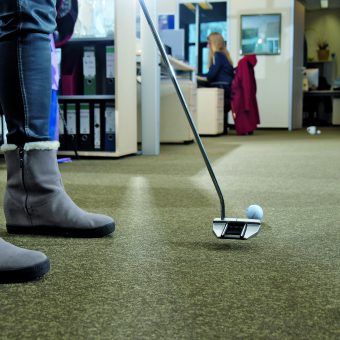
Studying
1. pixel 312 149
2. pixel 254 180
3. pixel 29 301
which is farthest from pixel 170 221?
→ pixel 312 149

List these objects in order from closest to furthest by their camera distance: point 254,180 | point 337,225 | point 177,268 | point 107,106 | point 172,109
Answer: point 177,268 < point 337,225 < point 254,180 < point 107,106 < point 172,109

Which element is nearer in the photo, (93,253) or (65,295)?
(65,295)

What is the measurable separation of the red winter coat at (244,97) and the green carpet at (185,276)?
3889 mm

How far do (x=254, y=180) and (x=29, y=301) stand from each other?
149 cm

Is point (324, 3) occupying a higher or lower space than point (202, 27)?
higher

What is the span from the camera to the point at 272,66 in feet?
22.6

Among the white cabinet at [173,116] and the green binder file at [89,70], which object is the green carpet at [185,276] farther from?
the white cabinet at [173,116]

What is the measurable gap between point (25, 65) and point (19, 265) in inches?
14.7

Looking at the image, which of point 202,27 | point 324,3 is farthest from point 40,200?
point 324,3

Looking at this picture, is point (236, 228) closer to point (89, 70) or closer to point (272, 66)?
point (89, 70)

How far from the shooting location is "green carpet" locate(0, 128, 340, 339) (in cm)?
63

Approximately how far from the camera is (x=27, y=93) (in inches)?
38.4

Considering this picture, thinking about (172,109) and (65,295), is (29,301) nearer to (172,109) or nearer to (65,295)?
(65,295)

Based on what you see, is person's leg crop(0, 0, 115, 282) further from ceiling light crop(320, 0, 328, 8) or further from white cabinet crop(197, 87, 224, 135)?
ceiling light crop(320, 0, 328, 8)
